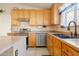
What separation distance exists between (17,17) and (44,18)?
1.41 m

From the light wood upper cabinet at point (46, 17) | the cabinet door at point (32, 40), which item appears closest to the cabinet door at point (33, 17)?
the light wood upper cabinet at point (46, 17)

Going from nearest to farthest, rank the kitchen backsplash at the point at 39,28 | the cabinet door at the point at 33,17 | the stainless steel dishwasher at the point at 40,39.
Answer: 1. the stainless steel dishwasher at the point at 40,39
2. the cabinet door at the point at 33,17
3. the kitchen backsplash at the point at 39,28

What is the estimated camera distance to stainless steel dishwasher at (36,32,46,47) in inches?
295

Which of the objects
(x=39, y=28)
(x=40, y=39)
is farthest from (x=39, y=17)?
(x=40, y=39)

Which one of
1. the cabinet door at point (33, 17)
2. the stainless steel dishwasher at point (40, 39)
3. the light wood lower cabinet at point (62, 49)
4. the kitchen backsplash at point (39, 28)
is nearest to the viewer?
the light wood lower cabinet at point (62, 49)

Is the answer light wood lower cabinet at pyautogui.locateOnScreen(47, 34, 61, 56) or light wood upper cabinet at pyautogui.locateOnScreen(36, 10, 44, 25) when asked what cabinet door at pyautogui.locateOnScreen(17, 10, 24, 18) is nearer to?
light wood upper cabinet at pyautogui.locateOnScreen(36, 10, 44, 25)

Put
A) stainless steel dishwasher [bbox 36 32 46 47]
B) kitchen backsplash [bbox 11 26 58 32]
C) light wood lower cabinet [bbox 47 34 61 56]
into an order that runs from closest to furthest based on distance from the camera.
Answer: light wood lower cabinet [bbox 47 34 61 56], stainless steel dishwasher [bbox 36 32 46 47], kitchen backsplash [bbox 11 26 58 32]

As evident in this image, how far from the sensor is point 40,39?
7.55 meters

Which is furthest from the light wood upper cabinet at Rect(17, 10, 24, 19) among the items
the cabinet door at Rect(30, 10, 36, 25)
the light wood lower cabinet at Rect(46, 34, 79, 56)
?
the light wood lower cabinet at Rect(46, 34, 79, 56)

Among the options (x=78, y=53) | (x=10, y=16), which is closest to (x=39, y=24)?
(x=10, y=16)

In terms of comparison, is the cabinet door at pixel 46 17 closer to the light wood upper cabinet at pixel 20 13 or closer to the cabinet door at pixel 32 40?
the cabinet door at pixel 32 40

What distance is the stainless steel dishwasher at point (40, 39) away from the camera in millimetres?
7496

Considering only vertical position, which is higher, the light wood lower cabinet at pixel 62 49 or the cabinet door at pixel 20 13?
the cabinet door at pixel 20 13

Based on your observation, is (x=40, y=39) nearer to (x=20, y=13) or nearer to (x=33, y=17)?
(x=33, y=17)
